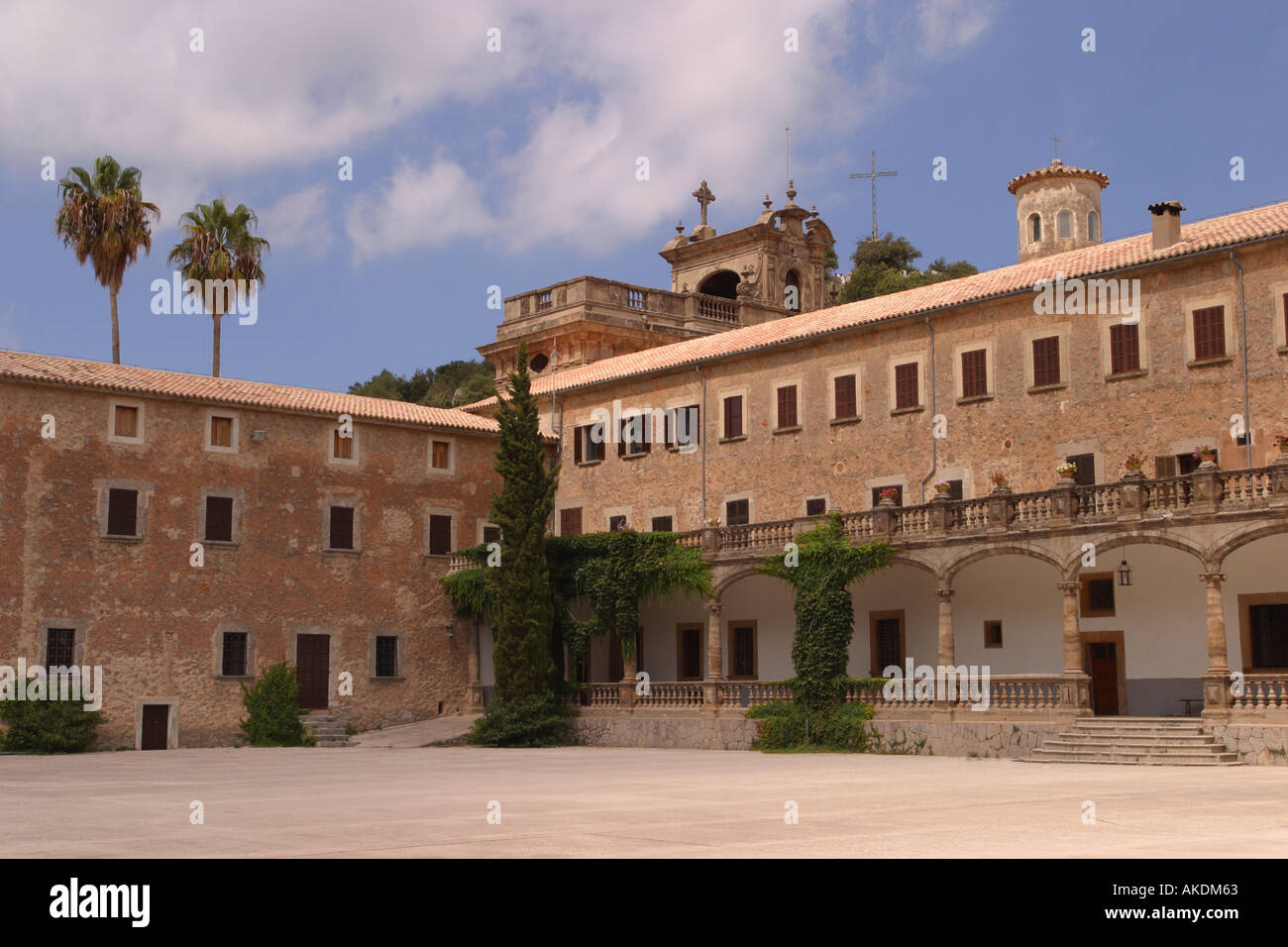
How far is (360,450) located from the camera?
129 ft

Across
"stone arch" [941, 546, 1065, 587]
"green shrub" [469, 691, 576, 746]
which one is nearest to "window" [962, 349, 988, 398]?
"stone arch" [941, 546, 1065, 587]

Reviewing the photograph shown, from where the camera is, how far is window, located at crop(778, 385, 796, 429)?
37634 mm

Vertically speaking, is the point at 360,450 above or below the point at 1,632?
above

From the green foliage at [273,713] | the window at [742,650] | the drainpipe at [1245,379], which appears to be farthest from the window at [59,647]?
the drainpipe at [1245,379]

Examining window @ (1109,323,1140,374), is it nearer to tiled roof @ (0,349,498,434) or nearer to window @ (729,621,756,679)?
window @ (729,621,756,679)

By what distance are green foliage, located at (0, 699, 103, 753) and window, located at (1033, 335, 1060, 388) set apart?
2308cm

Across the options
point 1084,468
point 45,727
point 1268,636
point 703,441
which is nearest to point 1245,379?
point 1084,468

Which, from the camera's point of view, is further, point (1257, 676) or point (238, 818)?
point (1257, 676)

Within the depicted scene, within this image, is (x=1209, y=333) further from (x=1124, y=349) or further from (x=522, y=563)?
(x=522, y=563)

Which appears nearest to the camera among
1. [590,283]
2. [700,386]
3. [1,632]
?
[1,632]

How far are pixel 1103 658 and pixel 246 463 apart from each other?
21.3 metres
